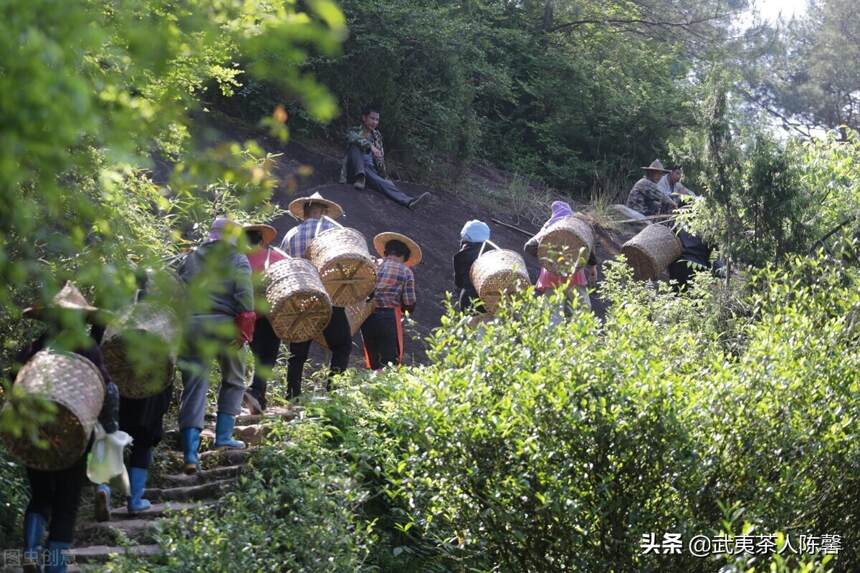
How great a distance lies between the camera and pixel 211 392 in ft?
34.9

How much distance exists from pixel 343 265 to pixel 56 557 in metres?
4.27

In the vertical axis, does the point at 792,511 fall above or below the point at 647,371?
below

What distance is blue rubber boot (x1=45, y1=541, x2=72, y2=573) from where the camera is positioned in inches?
278

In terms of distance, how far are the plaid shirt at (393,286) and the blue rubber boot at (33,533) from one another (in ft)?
15.2

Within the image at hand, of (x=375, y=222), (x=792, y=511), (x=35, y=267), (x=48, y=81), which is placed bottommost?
(x=375, y=222)

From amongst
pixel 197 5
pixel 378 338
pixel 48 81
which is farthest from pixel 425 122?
pixel 48 81

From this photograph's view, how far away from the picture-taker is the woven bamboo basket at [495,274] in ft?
39.3

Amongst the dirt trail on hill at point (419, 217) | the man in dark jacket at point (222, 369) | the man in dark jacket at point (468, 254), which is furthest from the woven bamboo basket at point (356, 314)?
the dirt trail on hill at point (419, 217)

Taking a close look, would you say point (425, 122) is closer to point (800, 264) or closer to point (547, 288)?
point (547, 288)

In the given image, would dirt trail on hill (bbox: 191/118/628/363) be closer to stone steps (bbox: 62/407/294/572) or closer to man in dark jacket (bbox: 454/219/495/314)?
man in dark jacket (bbox: 454/219/495/314)

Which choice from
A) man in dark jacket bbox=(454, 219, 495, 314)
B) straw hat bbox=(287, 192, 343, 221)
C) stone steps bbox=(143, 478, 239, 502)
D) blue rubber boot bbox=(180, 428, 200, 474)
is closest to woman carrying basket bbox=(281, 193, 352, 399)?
straw hat bbox=(287, 192, 343, 221)

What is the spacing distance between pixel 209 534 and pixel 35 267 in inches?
165

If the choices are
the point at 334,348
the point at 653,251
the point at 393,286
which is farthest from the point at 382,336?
the point at 653,251

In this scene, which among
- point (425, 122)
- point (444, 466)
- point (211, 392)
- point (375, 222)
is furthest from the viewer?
point (425, 122)
